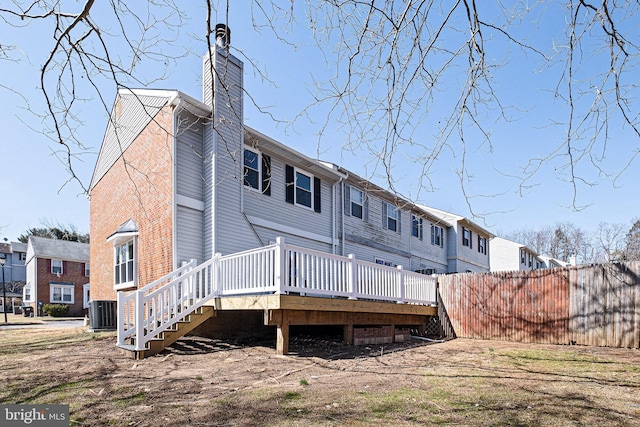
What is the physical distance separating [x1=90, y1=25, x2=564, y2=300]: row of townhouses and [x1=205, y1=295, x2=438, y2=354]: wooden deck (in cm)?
243

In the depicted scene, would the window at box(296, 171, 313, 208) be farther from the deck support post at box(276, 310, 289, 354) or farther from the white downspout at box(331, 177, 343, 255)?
the deck support post at box(276, 310, 289, 354)

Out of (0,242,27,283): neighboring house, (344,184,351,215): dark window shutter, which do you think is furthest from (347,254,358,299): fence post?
(0,242,27,283): neighboring house

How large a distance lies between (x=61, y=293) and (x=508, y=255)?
36.2 m

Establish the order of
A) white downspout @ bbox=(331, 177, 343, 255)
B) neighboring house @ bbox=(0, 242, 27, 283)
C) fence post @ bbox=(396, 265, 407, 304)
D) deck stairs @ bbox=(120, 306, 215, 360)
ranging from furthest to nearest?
neighboring house @ bbox=(0, 242, 27, 283)
white downspout @ bbox=(331, 177, 343, 255)
fence post @ bbox=(396, 265, 407, 304)
deck stairs @ bbox=(120, 306, 215, 360)

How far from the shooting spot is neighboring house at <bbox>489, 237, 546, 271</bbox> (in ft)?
115

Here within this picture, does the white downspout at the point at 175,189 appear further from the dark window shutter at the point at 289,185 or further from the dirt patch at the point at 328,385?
the dark window shutter at the point at 289,185

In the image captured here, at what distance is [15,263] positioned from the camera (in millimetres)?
43844

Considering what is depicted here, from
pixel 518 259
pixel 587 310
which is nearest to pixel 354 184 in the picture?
pixel 587 310

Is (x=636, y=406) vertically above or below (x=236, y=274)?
below

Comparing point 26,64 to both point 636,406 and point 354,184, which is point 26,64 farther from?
point 354,184

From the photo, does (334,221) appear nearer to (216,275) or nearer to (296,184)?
(296,184)

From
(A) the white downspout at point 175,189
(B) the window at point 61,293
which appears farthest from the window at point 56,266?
(A) the white downspout at point 175,189

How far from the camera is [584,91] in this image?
11.5ft

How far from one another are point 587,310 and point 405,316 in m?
4.31
